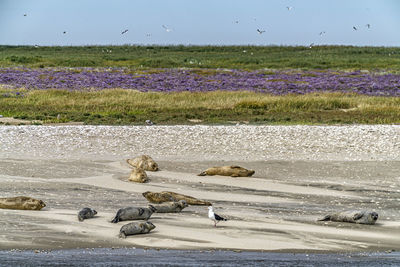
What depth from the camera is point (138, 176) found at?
47.5 feet

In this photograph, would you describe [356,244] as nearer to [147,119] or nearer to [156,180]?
[156,180]

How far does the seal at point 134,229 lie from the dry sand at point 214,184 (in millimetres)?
160

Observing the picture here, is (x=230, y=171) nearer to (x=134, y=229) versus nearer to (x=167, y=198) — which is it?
(x=167, y=198)

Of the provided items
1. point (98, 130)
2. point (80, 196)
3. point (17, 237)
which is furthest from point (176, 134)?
point (17, 237)

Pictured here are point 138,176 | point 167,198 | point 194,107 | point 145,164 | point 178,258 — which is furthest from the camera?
point 194,107

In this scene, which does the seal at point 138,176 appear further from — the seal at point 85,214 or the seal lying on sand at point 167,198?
the seal at point 85,214

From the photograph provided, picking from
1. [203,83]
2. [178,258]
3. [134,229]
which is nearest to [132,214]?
[134,229]

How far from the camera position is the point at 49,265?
8906mm

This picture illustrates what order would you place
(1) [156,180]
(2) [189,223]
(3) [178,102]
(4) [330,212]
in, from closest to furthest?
1. (2) [189,223]
2. (4) [330,212]
3. (1) [156,180]
4. (3) [178,102]

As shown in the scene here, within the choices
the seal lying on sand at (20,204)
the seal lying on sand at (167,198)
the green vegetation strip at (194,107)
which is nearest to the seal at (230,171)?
the seal lying on sand at (167,198)

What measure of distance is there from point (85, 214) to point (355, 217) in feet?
14.4

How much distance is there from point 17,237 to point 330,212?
18.0 feet

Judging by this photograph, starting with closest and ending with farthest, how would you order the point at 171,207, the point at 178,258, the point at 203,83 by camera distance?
the point at 178,258
the point at 171,207
the point at 203,83

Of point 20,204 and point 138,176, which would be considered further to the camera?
point 138,176
